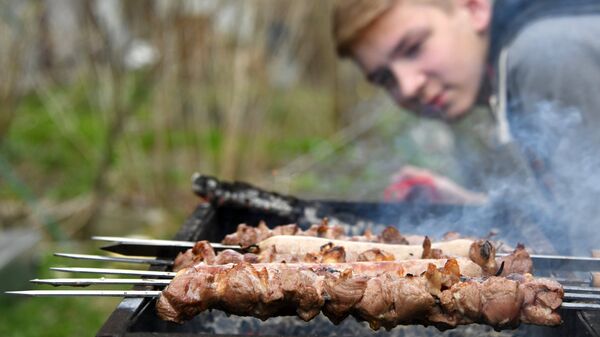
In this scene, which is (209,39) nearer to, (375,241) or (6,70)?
(6,70)

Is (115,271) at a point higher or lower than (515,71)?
lower

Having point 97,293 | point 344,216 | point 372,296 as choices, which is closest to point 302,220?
point 344,216

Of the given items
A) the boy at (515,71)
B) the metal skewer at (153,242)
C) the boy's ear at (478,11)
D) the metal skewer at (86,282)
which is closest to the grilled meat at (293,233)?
the metal skewer at (153,242)

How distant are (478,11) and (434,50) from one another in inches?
17.3

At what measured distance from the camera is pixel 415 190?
4293 millimetres

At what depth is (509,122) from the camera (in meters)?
4.13

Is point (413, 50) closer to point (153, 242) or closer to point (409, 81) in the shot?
point (409, 81)

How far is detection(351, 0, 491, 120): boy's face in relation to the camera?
4.25m

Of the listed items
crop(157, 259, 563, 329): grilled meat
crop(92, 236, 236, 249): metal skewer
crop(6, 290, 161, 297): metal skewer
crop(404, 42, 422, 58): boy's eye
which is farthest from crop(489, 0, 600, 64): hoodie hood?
crop(6, 290, 161, 297): metal skewer

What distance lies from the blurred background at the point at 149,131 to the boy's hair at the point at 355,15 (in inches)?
75.2

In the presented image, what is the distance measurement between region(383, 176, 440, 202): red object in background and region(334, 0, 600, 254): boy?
0.45 meters

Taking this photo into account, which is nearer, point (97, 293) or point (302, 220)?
point (97, 293)

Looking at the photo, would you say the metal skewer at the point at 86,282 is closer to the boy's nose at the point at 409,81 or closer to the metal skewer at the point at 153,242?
the metal skewer at the point at 153,242

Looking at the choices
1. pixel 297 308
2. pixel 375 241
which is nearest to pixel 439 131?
pixel 375 241
